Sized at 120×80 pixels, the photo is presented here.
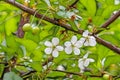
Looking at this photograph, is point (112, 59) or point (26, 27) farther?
point (112, 59)

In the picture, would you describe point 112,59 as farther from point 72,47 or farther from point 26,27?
point 26,27

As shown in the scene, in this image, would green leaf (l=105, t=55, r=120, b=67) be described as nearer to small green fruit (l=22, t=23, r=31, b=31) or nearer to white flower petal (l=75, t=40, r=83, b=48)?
white flower petal (l=75, t=40, r=83, b=48)

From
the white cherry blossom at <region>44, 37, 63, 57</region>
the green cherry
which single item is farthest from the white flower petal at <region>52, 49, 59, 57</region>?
the green cherry

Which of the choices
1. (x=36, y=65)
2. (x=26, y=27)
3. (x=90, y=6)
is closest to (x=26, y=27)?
(x=26, y=27)

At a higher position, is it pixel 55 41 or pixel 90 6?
pixel 90 6

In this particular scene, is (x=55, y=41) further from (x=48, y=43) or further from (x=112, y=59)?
(x=112, y=59)

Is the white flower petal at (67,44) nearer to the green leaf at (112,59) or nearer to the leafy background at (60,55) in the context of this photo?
the leafy background at (60,55)

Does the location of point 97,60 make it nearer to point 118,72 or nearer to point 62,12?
point 118,72

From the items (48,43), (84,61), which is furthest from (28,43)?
(84,61)

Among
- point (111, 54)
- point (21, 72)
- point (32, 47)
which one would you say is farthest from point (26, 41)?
point (111, 54)
